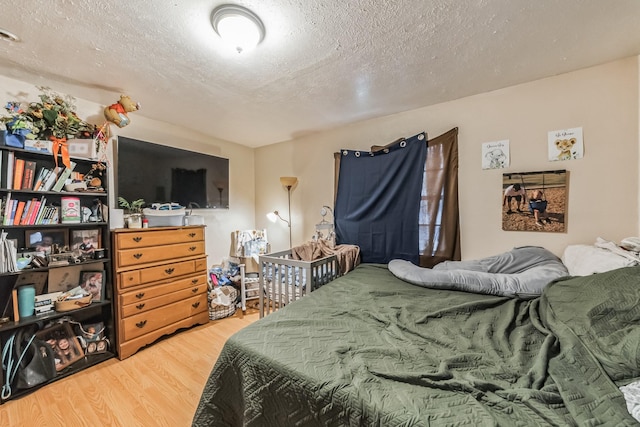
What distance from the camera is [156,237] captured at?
2.40 meters

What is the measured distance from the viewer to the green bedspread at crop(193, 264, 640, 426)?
29.2 inches

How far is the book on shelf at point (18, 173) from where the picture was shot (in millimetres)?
1788

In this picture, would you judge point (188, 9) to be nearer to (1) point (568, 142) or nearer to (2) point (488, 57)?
(2) point (488, 57)

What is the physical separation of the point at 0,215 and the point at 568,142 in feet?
13.4

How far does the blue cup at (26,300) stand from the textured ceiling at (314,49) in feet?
5.18

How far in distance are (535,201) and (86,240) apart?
12.3 feet

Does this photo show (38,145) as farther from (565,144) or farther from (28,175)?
(565,144)

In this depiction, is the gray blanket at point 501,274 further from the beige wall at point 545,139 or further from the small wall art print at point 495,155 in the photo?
the small wall art print at point 495,155

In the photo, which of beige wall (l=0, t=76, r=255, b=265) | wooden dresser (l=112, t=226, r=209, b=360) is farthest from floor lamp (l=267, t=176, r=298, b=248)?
wooden dresser (l=112, t=226, r=209, b=360)

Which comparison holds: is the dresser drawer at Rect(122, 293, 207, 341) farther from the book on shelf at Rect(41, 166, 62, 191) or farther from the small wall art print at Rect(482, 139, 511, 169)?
the small wall art print at Rect(482, 139, 511, 169)

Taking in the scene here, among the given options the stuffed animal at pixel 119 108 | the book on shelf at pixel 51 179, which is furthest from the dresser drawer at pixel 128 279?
the stuffed animal at pixel 119 108

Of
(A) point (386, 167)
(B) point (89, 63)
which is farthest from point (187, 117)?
(A) point (386, 167)

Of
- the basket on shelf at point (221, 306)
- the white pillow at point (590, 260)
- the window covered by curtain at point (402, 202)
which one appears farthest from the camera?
the basket on shelf at point (221, 306)

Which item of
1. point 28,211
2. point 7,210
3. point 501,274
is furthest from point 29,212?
point 501,274
